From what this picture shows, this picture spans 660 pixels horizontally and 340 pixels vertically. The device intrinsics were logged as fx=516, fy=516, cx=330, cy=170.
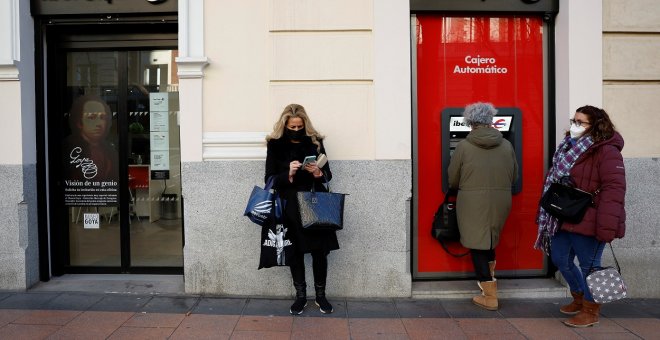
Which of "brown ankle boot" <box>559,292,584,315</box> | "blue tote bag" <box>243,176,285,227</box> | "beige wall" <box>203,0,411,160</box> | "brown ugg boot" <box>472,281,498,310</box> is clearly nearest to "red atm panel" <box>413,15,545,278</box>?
"beige wall" <box>203,0,411,160</box>

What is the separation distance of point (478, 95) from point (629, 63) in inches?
58.4

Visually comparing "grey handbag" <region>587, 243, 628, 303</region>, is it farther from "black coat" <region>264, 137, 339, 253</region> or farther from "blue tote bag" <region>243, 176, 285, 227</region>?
"blue tote bag" <region>243, 176, 285, 227</region>

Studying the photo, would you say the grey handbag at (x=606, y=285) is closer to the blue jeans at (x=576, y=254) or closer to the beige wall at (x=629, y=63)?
the blue jeans at (x=576, y=254)

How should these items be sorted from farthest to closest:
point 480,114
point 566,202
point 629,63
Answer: point 629,63, point 480,114, point 566,202

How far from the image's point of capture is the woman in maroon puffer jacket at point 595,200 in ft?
13.0

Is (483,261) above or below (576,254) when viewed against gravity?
below

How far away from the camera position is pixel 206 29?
199 inches

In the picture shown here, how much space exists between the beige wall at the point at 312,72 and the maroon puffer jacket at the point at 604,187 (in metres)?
1.62

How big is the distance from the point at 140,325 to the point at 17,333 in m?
0.93

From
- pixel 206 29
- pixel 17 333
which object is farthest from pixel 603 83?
pixel 17 333

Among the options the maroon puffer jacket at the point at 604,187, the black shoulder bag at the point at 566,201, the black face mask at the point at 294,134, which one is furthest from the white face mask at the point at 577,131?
the black face mask at the point at 294,134

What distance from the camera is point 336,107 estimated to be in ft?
16.5

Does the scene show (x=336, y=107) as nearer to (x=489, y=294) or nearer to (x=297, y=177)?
(x=297, y=177)

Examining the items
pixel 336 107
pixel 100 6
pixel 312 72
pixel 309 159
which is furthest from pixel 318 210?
pixel 100 6
